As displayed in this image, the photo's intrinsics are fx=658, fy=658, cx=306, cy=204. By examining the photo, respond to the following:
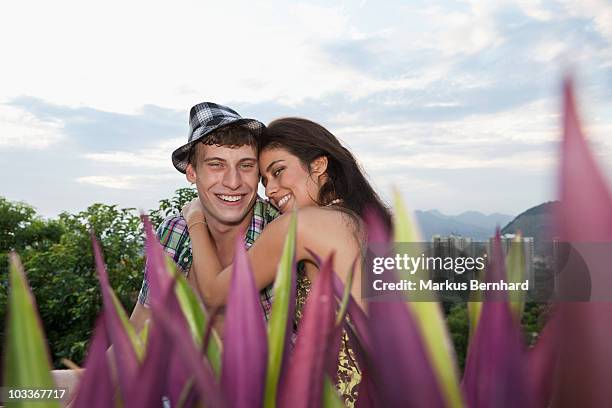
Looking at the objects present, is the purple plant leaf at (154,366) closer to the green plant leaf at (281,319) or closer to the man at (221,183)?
the green plant leaf at (281,319)

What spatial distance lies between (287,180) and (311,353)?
3.07m

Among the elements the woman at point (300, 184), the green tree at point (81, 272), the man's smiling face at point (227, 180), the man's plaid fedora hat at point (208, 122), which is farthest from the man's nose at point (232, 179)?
the green tree at point (81, 272)

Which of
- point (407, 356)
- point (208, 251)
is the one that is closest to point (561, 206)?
point (407, 356)

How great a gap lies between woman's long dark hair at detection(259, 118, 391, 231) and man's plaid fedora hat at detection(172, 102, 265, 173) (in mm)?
123

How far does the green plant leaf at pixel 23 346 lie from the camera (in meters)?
0.36

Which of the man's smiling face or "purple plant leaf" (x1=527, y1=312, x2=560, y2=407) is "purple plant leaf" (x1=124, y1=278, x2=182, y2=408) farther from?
the man's smiling face

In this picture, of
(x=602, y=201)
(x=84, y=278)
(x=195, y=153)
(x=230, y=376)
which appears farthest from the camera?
(x=84, y=278)

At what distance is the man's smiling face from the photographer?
12.2 feet

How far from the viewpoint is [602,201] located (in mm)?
290

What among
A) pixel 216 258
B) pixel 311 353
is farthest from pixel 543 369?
pixel 216 258

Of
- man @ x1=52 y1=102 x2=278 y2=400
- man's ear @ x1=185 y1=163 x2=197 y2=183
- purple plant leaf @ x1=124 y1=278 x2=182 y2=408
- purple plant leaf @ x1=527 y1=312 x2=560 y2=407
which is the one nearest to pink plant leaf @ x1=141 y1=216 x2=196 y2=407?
purple plant leaf @ x1=124 y1=278 x2=182 y2=408

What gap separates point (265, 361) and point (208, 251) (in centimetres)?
321

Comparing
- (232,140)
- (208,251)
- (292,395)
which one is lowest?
(292,395)

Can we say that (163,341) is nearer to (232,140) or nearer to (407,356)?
(407,356)
